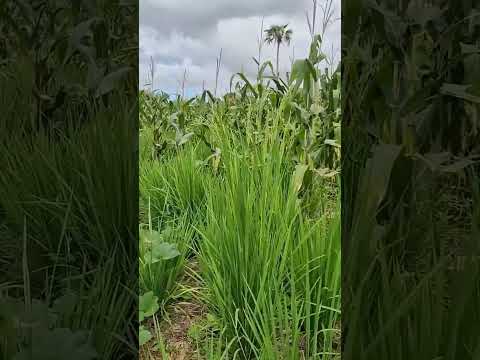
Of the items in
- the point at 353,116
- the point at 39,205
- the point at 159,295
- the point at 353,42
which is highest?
the point at 353,42

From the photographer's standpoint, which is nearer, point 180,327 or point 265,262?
point 265,262

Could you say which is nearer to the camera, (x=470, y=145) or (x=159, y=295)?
(x=470, y=145)

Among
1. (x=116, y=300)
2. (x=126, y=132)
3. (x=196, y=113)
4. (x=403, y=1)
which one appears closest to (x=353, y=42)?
(x=403, y=1)

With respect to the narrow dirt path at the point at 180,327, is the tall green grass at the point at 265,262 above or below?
above

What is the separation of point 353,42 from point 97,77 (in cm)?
36

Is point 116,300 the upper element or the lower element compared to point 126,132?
lower

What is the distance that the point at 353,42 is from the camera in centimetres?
64

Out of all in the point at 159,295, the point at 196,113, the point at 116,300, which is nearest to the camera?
the point at 116,300

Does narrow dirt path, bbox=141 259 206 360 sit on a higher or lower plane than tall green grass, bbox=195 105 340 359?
lower

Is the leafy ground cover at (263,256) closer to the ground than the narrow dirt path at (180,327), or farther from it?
farther from it

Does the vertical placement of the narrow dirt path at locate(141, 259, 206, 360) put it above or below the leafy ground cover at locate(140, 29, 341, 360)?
below

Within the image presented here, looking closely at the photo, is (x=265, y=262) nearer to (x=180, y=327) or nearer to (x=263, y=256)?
(x=263, y=256)

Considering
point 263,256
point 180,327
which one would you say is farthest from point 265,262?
point 180,327

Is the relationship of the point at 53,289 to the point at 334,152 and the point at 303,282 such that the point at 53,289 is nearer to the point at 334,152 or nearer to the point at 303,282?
the point at 303,282
